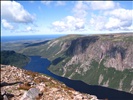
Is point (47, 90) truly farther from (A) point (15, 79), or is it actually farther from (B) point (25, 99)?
(A) point (15, 79)

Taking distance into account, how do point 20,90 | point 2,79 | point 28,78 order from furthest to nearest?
1. point 28,78
2. point 2,79
3. point 20,90

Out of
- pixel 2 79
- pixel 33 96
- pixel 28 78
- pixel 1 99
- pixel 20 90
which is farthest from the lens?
pixel 28 78

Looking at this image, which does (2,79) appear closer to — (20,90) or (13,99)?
(20,90)

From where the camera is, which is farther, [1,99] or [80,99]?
[80,99]

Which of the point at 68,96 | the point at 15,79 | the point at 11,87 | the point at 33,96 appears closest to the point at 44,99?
the point at 33,96

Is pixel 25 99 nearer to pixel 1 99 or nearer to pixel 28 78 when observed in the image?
pixel 1 99

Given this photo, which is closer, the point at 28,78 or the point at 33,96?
the point at 33,96

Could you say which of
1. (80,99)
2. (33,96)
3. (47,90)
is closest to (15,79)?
(47,90)

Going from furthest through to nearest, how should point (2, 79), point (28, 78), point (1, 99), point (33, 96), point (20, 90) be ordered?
point (28, 78)
point (2, 79)
point (20, 90)
point (33, 96)
point (1, 99)
